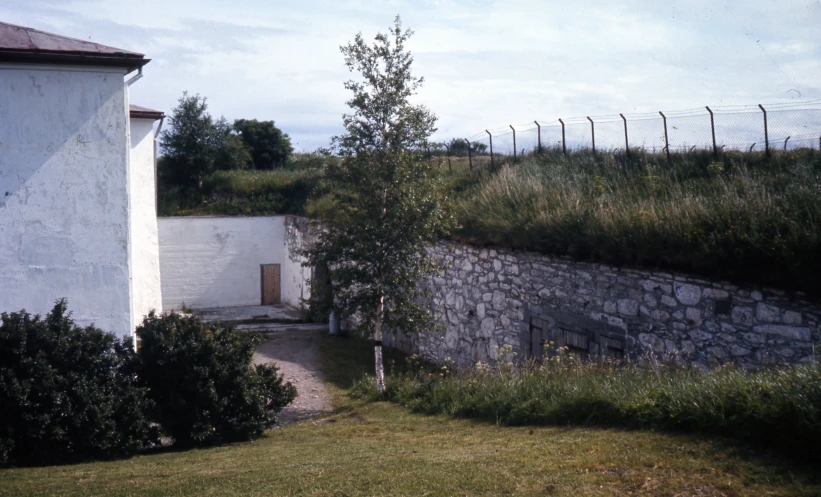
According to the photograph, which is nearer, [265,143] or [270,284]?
[270,284]

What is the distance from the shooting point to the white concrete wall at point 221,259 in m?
25.2

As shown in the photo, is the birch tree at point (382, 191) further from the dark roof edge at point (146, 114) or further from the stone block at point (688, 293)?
the dark roof edge at point (146, 114)

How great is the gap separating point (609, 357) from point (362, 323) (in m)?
4.43

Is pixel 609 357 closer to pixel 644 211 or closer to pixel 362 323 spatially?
pixel 644 211

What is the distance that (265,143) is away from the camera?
35969 mm

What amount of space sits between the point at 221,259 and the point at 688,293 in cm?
2020

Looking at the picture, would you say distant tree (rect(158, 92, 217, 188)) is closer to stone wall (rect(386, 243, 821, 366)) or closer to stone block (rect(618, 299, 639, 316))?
stone wall (rect(386, 243, 821, 366))

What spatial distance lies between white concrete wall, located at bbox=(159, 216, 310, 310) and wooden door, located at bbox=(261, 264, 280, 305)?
0.18 metres

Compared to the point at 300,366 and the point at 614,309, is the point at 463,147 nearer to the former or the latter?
the point at 300,366

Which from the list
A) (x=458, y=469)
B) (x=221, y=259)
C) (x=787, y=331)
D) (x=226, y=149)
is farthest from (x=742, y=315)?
(x=226, y=149)

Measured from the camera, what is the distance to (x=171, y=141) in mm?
28562

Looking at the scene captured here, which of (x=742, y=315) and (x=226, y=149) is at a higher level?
(x=226, y=149)

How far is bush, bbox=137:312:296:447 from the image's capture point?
8.51 m

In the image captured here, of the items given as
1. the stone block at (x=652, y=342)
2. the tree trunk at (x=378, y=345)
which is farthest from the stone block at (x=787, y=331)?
the tree trunk at (x=378, y=345)
